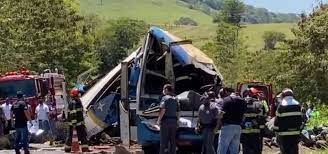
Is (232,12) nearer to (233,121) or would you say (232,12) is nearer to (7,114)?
(7,114)

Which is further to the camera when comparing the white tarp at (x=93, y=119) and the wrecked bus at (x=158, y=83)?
the white tarp at (x=93, y=119)

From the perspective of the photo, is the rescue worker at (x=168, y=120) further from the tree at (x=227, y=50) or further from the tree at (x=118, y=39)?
the tree at (x=118, y=39)

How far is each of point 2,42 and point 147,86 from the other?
20.6 metres

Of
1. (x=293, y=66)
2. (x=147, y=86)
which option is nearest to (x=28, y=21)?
(x=293, y=66)

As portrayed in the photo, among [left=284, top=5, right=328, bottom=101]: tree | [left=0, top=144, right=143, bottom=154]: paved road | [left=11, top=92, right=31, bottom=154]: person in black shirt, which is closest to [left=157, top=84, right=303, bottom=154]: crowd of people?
[left=0, top=144, right=143, bottom=154]: paved road

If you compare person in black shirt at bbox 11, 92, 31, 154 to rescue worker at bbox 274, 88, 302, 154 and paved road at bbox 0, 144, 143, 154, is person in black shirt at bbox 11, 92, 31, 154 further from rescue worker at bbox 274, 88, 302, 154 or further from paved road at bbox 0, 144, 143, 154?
rescue worker at bbox 274, 88, 302, 154

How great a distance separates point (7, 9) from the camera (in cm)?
4297

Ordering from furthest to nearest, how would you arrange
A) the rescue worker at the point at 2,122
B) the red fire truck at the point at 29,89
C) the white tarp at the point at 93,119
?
1. the red fire truck at the point at 29,89
2. the rescue worker at the point at 2,122
3. the white tarp at the point at 93,119

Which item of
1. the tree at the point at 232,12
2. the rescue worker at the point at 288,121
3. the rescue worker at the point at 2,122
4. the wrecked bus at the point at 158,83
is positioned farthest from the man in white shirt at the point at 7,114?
the tree at the point at 232,12

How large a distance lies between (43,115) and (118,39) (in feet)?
334

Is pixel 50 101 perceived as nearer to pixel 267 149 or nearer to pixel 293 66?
pixel 267 149

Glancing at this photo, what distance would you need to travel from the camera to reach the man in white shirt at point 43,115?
2527 centimetres

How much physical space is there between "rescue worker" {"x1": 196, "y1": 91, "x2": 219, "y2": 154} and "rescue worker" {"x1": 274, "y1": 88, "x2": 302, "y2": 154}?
1.65 meters

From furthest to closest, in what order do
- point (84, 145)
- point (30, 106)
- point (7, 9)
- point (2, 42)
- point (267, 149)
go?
point (7, 9) < point (2, 42) < point (30, 106) < point (267, 149) < point (84, 145)
